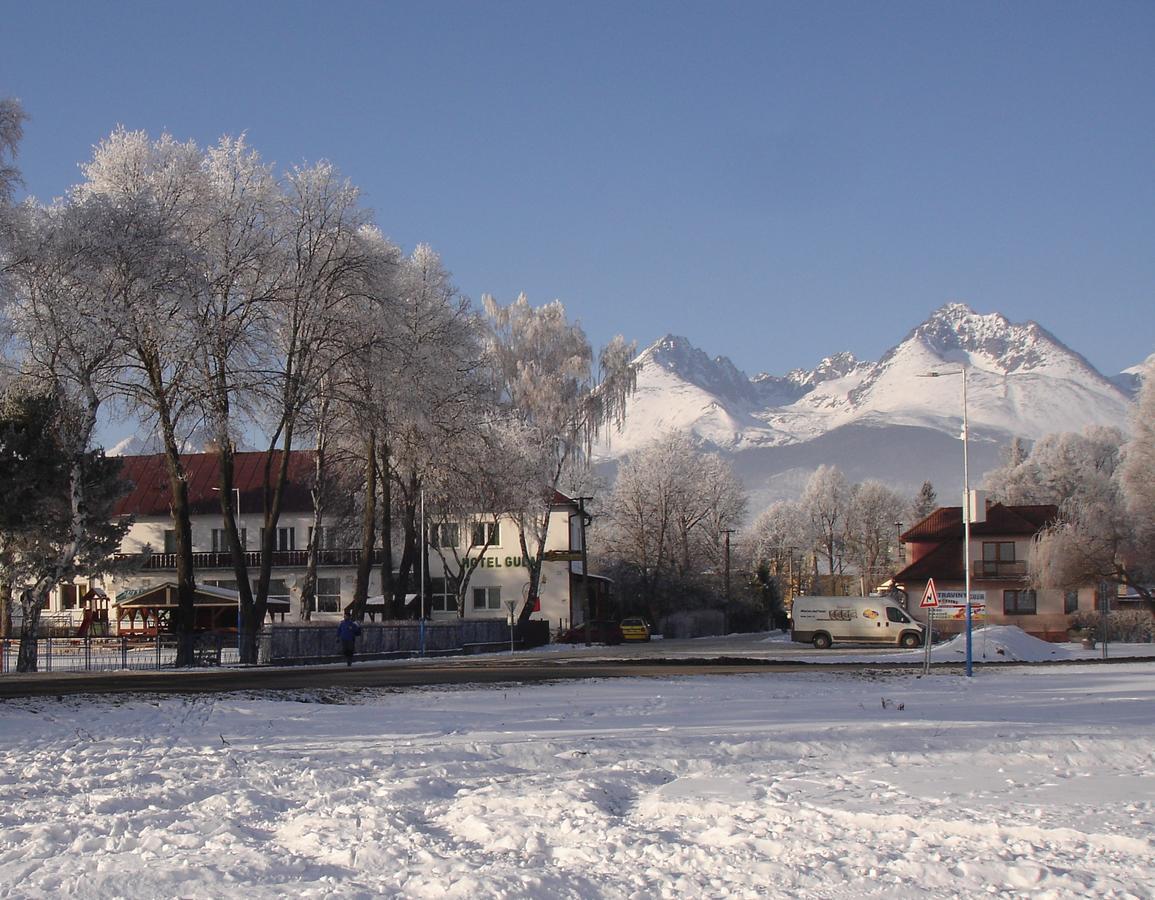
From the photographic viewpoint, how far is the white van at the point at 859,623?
2516 inches

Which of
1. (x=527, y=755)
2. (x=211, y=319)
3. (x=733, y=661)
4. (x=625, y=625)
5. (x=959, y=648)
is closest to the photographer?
(x=527, y=755)

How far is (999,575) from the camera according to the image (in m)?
79.5

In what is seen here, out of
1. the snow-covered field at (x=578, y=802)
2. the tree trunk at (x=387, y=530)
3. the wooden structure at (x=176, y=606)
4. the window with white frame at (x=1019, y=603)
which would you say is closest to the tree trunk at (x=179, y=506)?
the tree trunk at (x=387, y=530)

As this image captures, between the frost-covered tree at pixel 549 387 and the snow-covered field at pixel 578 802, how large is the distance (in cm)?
4109

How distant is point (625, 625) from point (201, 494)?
2750 centimetres

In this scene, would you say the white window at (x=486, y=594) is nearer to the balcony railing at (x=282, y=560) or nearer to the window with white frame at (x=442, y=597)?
the window with white frame at (x=442, y=597)

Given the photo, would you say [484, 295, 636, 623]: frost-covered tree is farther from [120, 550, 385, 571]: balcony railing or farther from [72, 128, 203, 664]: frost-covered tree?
[72, 128, 203, 664]: frost-covered tree

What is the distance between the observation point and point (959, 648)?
50812 mm

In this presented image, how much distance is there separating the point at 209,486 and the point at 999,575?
48.7 metres

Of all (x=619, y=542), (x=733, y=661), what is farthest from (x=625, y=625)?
(x=733, y=661)

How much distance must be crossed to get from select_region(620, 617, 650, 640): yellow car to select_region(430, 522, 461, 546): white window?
15589 millimetres

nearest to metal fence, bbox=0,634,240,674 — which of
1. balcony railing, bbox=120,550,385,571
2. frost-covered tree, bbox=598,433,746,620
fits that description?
balcony railing, bbox=120,550,385,571

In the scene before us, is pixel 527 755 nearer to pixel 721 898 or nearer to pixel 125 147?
pixel 721 898

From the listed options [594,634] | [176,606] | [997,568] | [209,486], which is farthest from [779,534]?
[176,606]
